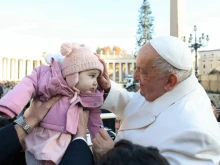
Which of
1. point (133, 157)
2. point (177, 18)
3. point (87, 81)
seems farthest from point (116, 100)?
point (177, 18)

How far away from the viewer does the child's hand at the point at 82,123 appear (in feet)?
4.58

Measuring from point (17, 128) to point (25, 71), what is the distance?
5007 centimetres

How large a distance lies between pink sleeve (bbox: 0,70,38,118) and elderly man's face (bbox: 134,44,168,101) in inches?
18.9

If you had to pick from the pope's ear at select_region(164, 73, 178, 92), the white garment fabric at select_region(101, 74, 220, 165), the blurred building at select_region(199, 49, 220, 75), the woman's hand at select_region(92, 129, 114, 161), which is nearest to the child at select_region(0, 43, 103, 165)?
the woman's hand at select_region(92, 129, 114, 161)

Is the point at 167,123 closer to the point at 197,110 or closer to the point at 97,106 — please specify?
the point at 197,110

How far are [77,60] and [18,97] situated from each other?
1.02 feet

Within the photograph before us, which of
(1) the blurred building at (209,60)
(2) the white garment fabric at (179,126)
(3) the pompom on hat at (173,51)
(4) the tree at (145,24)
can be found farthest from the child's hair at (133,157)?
(1) the blurred building at (209,60)

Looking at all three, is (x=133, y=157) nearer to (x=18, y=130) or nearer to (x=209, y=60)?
(x=18, y=130)

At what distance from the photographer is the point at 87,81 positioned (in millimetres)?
1470

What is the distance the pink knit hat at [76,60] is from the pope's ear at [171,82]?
0.32m

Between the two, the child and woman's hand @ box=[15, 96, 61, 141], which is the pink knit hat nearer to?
the child

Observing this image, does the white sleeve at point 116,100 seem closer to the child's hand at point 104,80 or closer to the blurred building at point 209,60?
the child's hand at point 104,80

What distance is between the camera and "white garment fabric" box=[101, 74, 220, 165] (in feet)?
3.99

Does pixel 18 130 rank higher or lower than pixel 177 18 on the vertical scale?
lower
